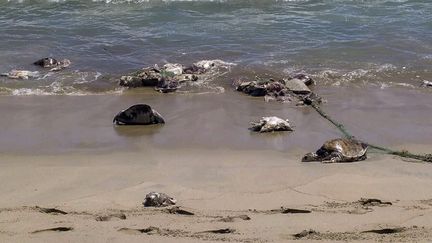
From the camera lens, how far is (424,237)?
5070 millimetres

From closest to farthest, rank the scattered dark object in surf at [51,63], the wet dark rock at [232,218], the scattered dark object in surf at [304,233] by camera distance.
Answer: the scattered dark object in surf at [304,233]
the wet dark rock at [232,218]
the scattered dark object in surf at [51,63]

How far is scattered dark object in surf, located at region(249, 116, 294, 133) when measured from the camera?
851cm

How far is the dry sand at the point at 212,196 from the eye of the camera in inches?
207

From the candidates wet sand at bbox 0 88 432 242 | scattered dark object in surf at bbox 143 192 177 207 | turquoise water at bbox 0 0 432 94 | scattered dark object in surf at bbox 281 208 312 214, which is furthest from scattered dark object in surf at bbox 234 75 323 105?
scattered dark object in surf at bbox 143 192 177 207

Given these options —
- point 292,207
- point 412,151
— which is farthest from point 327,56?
point 292,207

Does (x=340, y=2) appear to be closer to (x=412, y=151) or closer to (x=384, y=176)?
(x=412, y=151)

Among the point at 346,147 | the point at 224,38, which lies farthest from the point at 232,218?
the point at 224,38

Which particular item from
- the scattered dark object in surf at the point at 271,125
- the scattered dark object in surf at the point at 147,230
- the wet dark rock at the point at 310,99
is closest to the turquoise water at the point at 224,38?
the wet dark rock at the point at 310,99

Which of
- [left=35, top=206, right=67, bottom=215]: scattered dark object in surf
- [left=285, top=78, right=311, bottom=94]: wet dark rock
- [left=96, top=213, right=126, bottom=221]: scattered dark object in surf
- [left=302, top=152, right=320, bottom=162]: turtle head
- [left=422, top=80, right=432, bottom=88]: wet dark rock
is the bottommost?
[left=302, top=152, right=320, bottom=162]: turtle head

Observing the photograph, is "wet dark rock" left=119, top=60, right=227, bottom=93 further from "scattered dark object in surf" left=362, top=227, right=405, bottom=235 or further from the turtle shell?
"scattered dark object in surf" left=362, top=227, right=405, bottom=235

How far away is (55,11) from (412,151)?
11875 mm

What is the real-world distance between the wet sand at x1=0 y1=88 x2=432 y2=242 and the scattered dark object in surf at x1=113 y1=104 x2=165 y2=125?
0.18 meters

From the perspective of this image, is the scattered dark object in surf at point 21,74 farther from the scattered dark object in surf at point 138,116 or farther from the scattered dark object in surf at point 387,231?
the scattered dark object in surf at point 387,231

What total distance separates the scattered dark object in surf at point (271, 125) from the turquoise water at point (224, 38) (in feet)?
8.38
